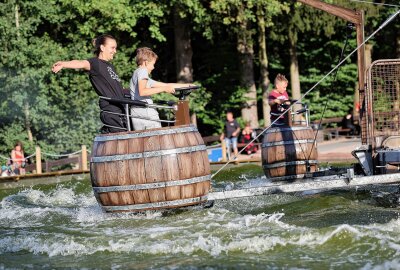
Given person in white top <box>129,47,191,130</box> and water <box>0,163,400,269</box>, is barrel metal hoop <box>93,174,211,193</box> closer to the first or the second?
water <box>0,163,400,269</box>

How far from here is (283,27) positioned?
124 feet

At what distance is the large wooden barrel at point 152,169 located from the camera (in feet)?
37.7

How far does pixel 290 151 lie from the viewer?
637 inches

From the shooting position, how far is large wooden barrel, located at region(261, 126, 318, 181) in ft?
53.1

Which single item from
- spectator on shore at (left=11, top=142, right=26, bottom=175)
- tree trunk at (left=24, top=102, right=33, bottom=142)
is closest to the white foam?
spectator on shore at (left=11, top=142, right=26, bottom=175)

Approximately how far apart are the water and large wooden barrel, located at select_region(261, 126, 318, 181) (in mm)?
2545

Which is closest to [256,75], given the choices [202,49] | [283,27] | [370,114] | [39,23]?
[202,49]

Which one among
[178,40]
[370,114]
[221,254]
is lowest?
[221,254]

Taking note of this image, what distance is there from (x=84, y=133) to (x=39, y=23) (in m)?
4.49

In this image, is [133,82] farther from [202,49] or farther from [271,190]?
[202,49]

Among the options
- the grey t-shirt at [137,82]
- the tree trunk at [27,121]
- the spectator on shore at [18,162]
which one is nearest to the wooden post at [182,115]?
the grey t-shirt at [137,82]

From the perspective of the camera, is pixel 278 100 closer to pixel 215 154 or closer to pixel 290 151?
pixel 290 151

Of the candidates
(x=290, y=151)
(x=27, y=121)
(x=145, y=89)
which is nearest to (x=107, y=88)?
(x=145, y=89)

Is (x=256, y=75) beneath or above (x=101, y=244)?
Result: above
